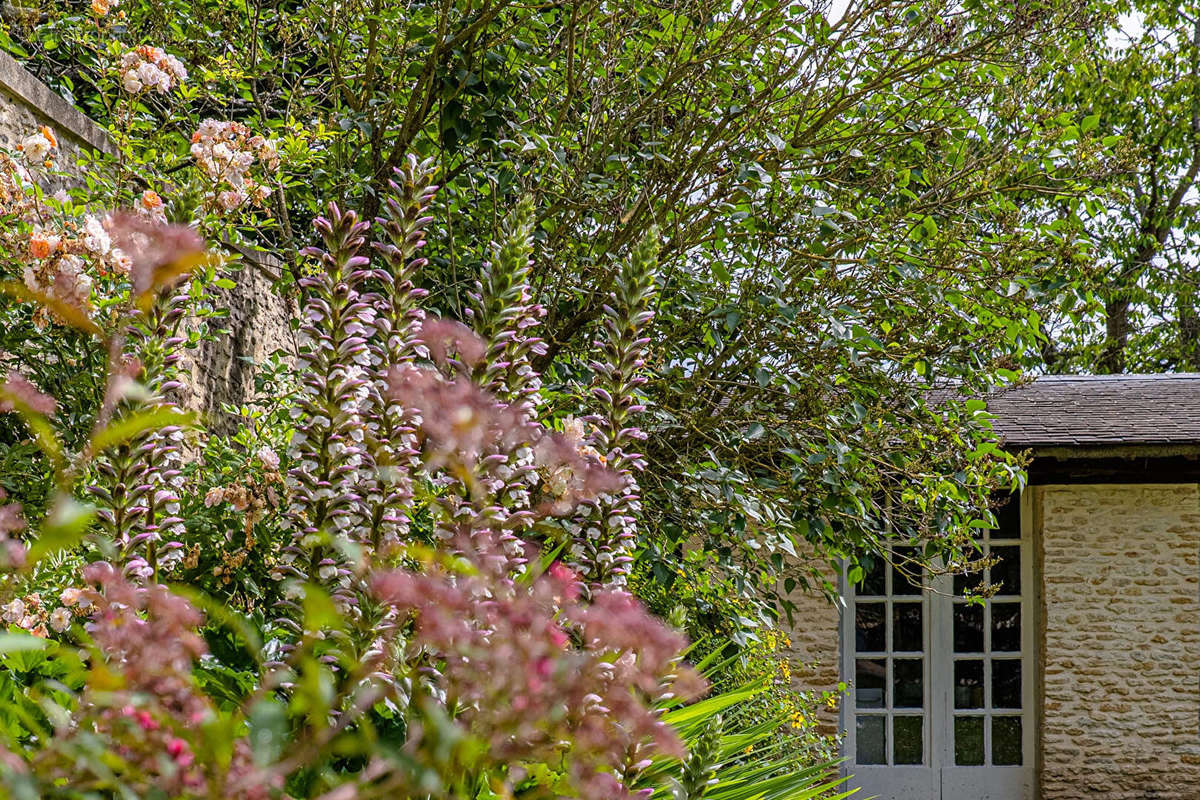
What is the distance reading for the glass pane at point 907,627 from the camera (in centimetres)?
916

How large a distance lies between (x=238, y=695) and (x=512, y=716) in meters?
1.71

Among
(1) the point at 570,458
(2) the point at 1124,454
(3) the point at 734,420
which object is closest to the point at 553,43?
(3) the point at 734,420

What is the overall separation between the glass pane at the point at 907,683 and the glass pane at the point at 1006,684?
0.60m

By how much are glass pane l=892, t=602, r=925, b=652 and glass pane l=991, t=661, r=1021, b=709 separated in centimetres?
65

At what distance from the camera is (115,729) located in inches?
39.7

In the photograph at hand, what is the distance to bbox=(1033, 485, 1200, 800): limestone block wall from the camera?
8672mm

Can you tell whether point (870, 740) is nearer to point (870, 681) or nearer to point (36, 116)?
point (870, 681)

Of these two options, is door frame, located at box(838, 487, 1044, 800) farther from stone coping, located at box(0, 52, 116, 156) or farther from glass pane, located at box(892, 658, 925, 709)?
stone coping, located at box(0, 52, 116, 156)

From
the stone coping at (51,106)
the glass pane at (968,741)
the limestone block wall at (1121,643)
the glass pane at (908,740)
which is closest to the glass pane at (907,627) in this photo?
the glass pane at (908,740)

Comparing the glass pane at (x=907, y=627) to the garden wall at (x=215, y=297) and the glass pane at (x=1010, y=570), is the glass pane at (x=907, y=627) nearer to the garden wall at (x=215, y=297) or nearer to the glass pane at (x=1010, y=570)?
the glass pane at (x=1010, y=570)

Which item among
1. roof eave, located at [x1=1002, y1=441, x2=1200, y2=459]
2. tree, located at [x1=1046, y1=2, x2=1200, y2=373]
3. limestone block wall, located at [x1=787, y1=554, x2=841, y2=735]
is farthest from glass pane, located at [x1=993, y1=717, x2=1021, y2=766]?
tree, located at [x1=1046, y1=2, x2=1200, y2=373]

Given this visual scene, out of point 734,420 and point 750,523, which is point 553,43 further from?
point 750,523

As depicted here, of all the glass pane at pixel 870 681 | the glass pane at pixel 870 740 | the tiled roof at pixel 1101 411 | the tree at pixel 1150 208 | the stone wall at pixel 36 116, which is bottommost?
the glass pane at pixel 870 740

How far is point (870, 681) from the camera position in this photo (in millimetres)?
9125
